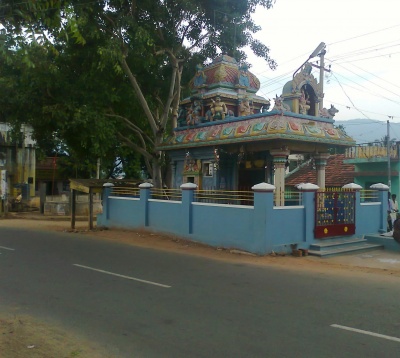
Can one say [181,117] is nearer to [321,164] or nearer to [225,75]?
[225,75]

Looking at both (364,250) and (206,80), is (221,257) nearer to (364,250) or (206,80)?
(364,250)

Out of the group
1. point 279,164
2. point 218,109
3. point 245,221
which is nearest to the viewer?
point 245,221

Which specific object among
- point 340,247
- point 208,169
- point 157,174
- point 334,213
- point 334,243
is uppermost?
point 208,169

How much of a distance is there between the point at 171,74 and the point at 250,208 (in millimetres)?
10216

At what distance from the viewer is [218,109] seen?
1689 centimetres

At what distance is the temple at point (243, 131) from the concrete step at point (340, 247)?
183 centimetres

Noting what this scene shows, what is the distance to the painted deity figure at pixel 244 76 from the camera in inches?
711

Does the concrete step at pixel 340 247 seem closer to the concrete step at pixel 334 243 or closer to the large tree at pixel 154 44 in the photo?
the concrete step at pixel 334 243

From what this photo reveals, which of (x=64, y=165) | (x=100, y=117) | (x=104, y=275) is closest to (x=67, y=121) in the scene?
(x=100, y=117)

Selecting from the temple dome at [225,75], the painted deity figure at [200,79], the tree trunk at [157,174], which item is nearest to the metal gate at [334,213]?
the temple dome at [225,75]

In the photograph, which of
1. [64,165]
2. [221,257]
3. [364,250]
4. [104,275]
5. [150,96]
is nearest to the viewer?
[104,275]

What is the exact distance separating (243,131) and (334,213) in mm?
3844

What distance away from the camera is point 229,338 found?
5250 mm

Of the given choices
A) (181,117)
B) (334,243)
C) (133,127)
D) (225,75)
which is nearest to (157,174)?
(133,127)
